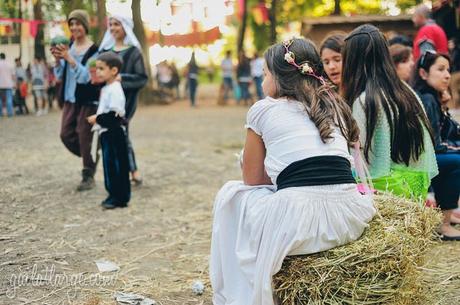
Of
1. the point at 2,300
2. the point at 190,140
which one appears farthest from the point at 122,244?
the point at 190,140

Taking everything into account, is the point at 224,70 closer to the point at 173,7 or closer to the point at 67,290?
the point at 173,7

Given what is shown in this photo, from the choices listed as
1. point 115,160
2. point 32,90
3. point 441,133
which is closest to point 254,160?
point 441,133

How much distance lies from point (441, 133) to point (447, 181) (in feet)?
1.40

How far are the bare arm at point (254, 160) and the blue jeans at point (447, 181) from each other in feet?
6.60

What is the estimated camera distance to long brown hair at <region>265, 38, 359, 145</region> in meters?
3.08

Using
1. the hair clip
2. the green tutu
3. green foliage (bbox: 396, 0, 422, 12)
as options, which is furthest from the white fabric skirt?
green foliage (bbox: 396, 0, 422, 12)

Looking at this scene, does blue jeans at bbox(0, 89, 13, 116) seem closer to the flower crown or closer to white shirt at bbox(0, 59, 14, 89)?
white shirt at bbox(0, 59, 14, 89)

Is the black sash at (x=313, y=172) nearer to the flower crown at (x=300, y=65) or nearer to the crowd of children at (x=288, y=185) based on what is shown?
the crowd of children at (x=288, y=185)

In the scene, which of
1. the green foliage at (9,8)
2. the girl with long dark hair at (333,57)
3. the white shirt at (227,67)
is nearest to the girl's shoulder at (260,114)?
the girl with long dark hair at (333,57)

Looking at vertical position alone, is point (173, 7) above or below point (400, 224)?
above

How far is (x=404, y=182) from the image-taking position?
392 cm

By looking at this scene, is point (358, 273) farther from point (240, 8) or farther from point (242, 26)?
point (240, 8)

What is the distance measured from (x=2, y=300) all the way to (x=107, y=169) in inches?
91.1

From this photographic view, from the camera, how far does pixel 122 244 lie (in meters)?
4.75
